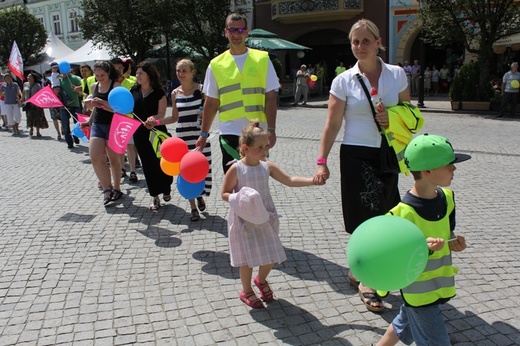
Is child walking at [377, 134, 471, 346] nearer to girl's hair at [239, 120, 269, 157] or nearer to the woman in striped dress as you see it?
girl's hair at [239, 120, 269, 157]

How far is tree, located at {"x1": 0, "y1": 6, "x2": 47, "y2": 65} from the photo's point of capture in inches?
1368

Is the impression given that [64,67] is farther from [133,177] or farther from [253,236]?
[253,236]

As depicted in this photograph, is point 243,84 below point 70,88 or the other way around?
below

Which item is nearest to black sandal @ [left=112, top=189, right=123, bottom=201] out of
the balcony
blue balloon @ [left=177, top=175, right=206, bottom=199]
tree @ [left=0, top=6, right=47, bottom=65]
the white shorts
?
blue balloon @ [left=177, top=175, right=206, bottom=199]

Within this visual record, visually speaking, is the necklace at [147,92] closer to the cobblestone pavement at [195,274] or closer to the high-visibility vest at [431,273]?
the cobblestone pavement at [195,274]

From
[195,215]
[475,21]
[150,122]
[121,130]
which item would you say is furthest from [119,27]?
[195,215]

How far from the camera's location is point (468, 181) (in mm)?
7246

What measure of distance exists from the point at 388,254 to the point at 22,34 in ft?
127

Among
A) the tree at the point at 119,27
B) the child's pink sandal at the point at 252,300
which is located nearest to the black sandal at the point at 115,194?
the child's pink sandal at the point at 252,300

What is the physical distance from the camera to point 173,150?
484 cm

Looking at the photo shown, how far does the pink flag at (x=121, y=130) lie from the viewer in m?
5.66

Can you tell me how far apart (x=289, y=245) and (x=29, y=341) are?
8.02ft

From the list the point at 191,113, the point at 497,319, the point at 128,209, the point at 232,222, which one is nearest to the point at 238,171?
the point at 232,222

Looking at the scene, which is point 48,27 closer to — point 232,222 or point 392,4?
point 392,4
